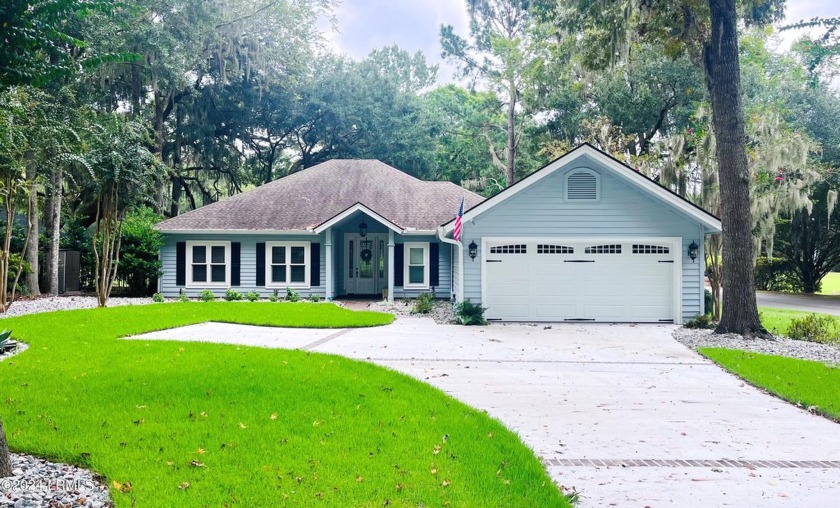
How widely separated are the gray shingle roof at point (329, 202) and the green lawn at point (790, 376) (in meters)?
10.2

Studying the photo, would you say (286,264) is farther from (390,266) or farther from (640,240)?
(640,240)

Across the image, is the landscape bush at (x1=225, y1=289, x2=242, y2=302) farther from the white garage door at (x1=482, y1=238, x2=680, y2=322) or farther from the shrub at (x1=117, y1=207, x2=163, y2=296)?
the white garage door at (x1=482, y1=238, x2=680, y2=322)

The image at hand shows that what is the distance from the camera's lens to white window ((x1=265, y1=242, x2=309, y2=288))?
17.2 meters

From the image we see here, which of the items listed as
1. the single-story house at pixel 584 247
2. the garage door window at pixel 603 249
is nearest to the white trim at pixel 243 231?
the single-story house at pixel 584 247

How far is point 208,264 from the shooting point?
17172 millimetres

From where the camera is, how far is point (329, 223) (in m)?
15.7

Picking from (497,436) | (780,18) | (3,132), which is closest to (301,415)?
(497,436)

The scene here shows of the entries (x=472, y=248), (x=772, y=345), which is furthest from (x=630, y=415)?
(x=472, y=248)

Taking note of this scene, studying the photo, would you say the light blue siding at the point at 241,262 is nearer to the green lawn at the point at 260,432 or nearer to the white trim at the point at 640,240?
the white trim at the point at 640,240

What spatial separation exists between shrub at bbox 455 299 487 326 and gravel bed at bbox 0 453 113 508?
920 cm

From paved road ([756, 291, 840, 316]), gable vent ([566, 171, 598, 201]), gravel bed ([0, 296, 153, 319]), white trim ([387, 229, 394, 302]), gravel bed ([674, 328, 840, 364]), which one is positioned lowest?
paved road ([756, 291, 840, 316])

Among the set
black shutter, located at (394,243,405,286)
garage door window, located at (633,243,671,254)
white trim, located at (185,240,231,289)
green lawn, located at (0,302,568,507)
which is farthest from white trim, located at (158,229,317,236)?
garage door window, located at (633,243,671,254)

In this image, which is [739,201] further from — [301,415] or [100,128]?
[100,128]

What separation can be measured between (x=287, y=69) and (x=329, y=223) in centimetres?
1368
